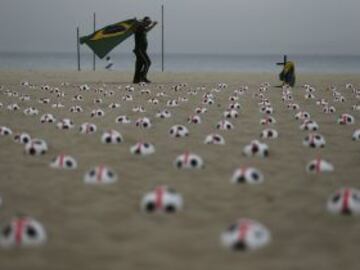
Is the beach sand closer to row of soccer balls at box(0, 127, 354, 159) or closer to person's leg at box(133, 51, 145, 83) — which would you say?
row of soccer balls at box(0, 127, 354, 159)

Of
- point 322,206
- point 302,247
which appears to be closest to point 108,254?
point 302,247

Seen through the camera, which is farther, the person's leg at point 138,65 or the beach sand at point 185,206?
the person's leg at point 138,65

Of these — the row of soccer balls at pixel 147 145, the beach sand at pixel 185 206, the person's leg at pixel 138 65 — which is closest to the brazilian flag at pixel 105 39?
the person's leg at pixel 138 65

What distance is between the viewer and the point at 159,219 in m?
5.51

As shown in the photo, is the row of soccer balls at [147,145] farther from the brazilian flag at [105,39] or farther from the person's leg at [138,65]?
the brazilian flag at [105,39]

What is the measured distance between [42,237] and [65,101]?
14517 millimetres

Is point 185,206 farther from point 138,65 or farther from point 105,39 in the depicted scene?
point 105,39

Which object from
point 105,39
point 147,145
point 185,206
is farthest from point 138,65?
point 185,206

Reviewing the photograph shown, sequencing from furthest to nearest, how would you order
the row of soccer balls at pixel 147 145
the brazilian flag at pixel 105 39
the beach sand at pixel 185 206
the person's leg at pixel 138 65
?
1. the brazilian flag at pixel 105 39
2. the person's leg at pixel 138 65
3. the row of soccer balls at pixel 147 145
4. the beach sand at pixel 185 206

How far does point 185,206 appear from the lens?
19.7ft

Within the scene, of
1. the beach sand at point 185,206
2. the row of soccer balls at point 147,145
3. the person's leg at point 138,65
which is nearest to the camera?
the beach sand at point 185,206

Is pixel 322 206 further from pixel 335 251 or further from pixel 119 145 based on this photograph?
pixel 119 145

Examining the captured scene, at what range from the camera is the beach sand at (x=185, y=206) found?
14.9 feet

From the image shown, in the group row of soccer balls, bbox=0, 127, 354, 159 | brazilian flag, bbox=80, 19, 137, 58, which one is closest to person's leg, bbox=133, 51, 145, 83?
brazilian flag, bbox=80, 19, 137, 58
